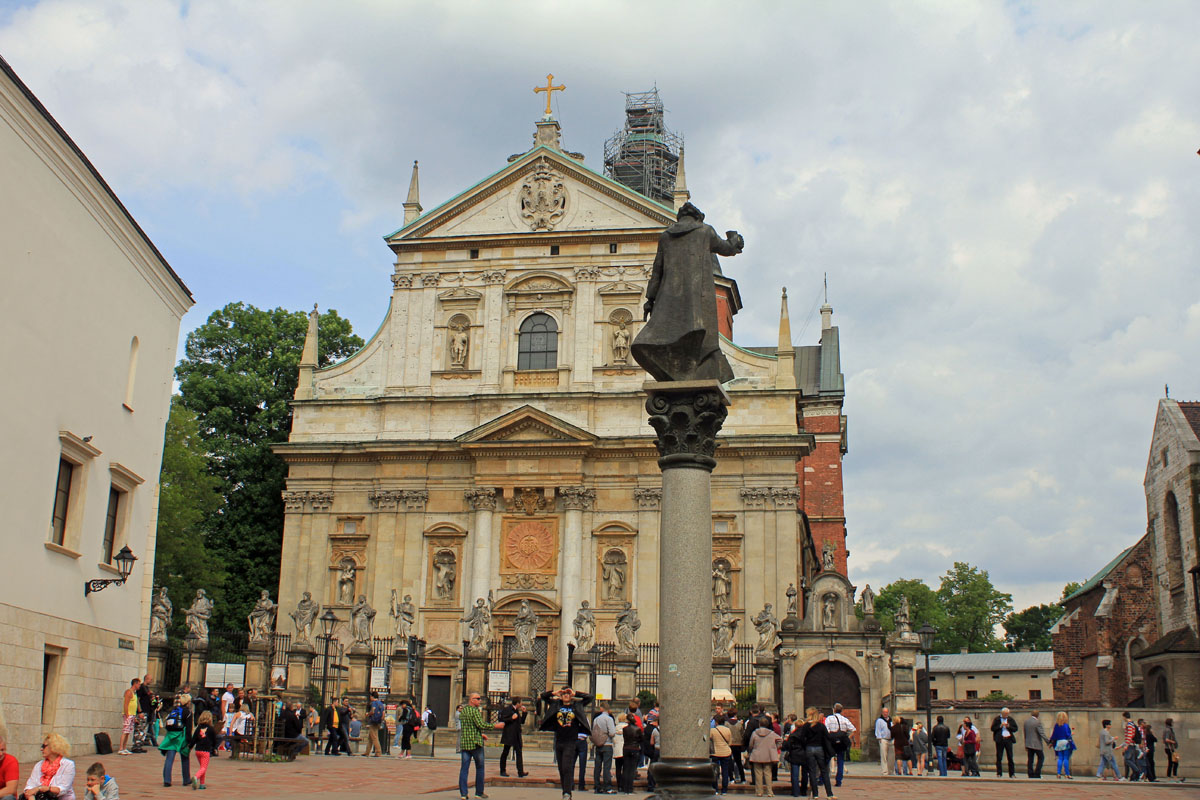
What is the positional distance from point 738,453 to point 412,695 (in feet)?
44.0

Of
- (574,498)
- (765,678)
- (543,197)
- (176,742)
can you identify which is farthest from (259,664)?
(543,197)

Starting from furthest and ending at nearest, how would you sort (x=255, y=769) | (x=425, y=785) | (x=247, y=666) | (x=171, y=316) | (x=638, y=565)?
(x=638, y=565) → (x=247, y=666) → (x=171, y=316) → (x=255, y=769) → (x=425, y=785)

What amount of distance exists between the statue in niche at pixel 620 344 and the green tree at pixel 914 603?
55.5 m

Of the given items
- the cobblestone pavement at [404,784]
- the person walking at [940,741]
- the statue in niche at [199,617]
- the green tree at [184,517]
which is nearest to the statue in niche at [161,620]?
the statue in niche at [199,617]

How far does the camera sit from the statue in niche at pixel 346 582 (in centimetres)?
3831

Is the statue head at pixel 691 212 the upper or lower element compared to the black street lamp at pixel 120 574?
upper

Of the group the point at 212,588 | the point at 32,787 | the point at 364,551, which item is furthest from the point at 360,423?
the point at 32,787

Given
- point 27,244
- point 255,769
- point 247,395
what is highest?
point 247,395

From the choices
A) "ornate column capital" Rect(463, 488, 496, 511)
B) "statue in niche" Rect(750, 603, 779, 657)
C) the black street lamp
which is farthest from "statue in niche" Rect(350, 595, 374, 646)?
the black street lamp

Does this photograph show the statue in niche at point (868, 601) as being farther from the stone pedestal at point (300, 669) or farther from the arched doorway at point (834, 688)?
the stone pedestal at point (300, 669)

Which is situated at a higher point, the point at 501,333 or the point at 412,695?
the point at 501,333

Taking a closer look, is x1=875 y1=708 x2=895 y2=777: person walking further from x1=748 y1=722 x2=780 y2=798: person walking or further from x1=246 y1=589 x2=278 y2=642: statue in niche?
x1=246 y1=589 x2=278 y2=642: statue in niche

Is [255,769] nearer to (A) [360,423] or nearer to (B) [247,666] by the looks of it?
(B) [247,666]

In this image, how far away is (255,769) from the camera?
18.8 m
